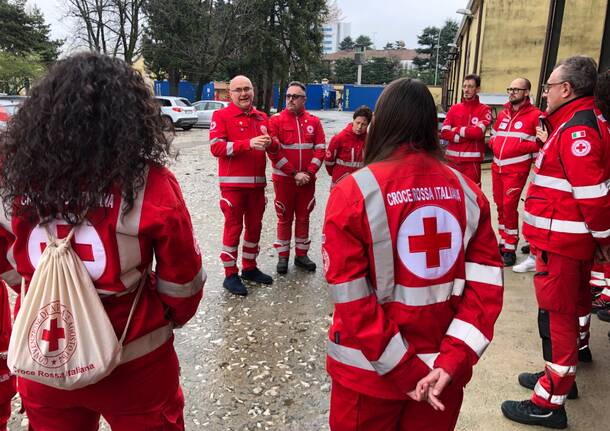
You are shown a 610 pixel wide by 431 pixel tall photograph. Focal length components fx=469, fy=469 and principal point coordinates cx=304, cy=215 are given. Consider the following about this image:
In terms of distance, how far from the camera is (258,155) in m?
4.85

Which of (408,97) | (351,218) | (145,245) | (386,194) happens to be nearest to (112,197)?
(145,245)

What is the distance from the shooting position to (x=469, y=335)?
5.58ft

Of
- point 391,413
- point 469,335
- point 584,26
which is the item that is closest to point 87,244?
point 391,413

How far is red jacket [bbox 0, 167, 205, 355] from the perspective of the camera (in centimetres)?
155

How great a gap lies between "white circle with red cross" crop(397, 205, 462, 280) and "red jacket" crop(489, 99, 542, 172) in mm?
4358

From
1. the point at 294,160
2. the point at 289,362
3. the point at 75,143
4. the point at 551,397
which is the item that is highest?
the point at 75,143

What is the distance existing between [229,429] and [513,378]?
203 cm

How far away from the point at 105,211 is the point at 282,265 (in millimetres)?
3926

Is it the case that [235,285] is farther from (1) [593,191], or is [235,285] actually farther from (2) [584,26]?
(2) [584,26]

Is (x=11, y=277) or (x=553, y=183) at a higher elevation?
(x=553, y=183)

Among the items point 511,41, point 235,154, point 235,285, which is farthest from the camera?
point 511,41

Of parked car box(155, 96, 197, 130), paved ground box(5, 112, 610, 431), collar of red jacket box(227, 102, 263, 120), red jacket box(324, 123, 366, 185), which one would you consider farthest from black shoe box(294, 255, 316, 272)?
parked car box(155, 96, 197, 130)

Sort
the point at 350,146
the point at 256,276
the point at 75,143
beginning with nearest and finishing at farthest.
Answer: the point at 75,143 < the point at 256,276 < the point at 350,146

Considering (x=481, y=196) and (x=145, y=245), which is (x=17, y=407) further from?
(x=481, y=196)
